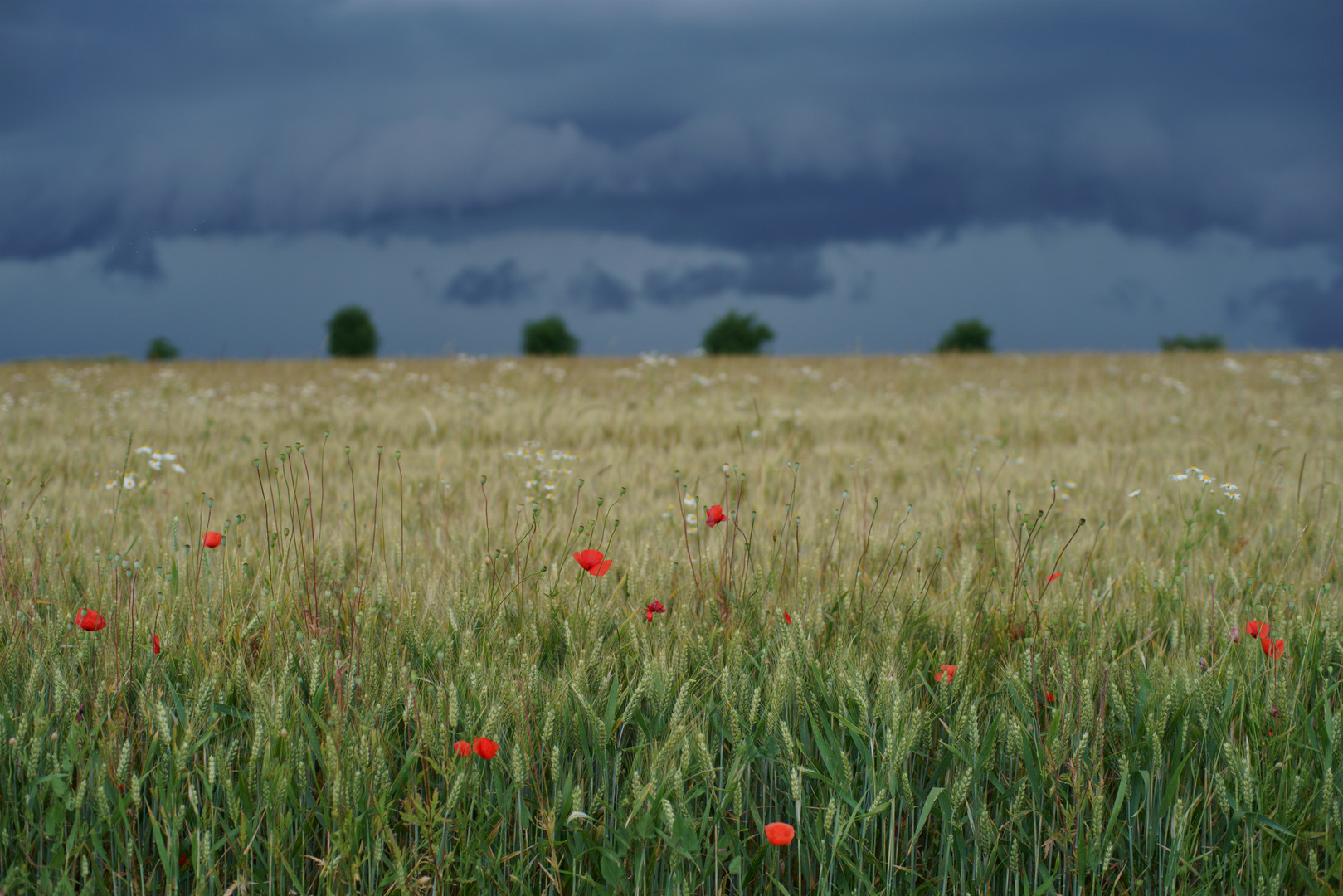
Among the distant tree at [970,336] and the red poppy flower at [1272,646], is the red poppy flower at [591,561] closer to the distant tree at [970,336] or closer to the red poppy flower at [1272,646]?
the red poppy flower at [1272,646]

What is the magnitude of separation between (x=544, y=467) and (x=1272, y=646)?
3536mm

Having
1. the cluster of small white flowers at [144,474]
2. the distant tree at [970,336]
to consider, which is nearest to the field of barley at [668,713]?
the cluster of small white flowers at [144,474]

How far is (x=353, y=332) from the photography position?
36.9m

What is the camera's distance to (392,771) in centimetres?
186

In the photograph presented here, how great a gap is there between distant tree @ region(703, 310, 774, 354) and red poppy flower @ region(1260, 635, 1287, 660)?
30.2 metres

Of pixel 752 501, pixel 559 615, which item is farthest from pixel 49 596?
pixel 752 501

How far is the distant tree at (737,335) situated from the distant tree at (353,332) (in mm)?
16276

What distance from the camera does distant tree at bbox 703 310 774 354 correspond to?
1271 inches

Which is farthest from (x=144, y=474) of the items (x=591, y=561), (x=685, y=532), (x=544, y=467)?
(x=591, y=561)

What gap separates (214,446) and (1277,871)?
6351mm

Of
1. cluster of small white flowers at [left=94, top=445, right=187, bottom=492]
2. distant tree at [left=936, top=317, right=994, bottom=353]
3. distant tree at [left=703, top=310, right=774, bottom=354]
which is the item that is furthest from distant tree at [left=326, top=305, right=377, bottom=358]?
cluster of small white flowers at [left=94, top=445, right=187, bottom=492]

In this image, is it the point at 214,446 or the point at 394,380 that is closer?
the point at 214,446

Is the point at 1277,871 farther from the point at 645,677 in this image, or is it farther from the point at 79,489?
the point at 79,489

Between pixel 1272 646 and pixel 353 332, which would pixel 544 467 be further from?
pixel 353 332
